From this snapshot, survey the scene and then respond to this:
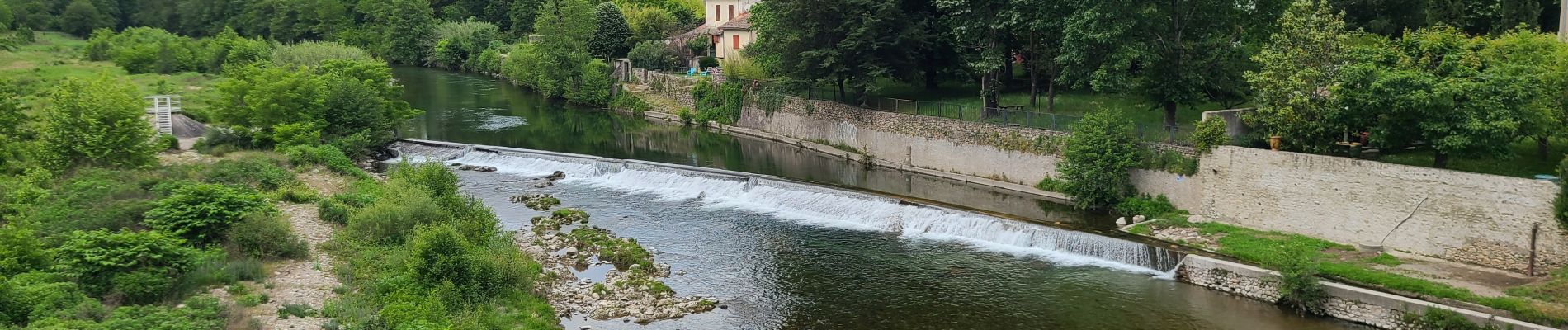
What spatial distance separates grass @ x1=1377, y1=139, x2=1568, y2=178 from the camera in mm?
26656

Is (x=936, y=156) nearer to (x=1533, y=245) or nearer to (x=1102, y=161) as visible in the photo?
(x=1102, y=161)

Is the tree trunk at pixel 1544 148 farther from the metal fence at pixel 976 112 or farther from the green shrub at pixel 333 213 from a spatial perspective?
the green shrub at pixel 333 213

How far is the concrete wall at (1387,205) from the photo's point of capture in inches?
934

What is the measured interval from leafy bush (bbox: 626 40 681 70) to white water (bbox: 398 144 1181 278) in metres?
23.1

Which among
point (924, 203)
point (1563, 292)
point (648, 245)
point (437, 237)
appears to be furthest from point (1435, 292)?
point (437, 237)

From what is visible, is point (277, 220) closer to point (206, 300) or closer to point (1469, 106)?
point (206, 300)

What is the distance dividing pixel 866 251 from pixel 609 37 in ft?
153

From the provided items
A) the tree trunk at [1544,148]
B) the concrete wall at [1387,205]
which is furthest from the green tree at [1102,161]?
the tree trunk at [1544,148]

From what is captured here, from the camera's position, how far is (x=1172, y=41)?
34.2 meters

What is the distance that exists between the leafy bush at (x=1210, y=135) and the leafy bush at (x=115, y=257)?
2452cm

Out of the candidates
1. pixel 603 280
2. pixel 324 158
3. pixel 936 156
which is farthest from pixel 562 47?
pixel 603 280

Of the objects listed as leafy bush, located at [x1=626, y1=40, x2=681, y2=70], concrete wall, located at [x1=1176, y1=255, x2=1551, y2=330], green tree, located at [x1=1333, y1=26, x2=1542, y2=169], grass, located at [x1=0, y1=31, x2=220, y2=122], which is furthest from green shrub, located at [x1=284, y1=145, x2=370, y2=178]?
green tree, located at [x1=1333, y1=26, x2=1542, y2=169]

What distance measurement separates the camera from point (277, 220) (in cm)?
2631

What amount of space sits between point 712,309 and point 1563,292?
16.7 meters
